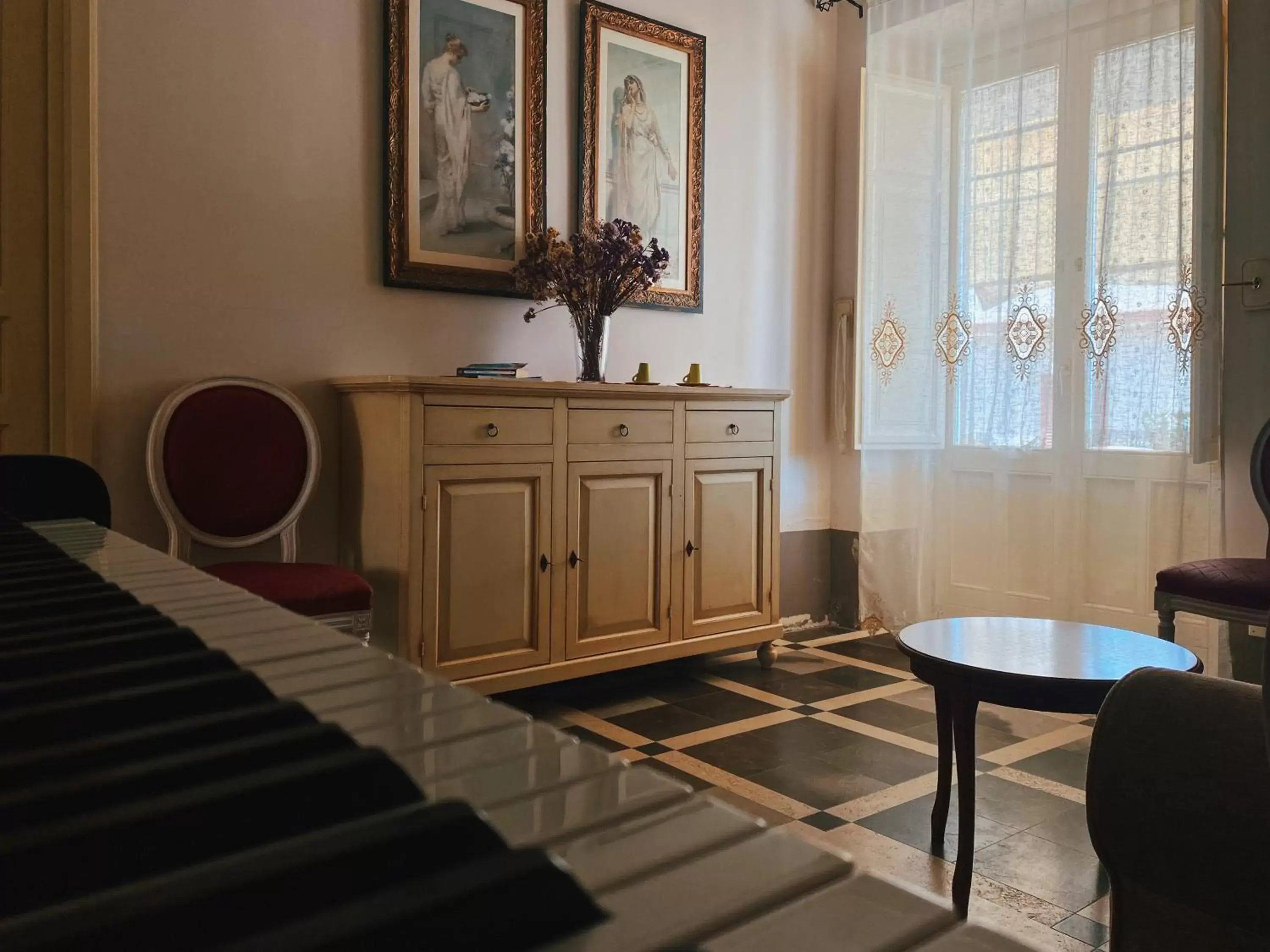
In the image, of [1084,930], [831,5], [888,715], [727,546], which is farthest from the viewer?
[831,5]

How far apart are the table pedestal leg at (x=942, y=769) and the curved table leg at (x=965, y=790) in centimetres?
6

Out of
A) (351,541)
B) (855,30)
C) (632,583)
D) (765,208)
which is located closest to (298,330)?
(351,541)

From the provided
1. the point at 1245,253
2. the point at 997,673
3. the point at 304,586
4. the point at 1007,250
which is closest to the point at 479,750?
the point at 997,673

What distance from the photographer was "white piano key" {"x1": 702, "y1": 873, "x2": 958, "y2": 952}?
20cm

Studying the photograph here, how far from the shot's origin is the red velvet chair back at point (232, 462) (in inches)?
110

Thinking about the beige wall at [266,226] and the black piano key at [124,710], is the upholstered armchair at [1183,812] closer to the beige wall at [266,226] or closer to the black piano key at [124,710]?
the black piano key at [124,710]

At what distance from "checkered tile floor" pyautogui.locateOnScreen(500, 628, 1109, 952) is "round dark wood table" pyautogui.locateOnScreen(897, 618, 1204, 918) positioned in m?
0.13

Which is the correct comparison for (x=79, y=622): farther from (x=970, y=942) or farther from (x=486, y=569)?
(x=486, y=569)

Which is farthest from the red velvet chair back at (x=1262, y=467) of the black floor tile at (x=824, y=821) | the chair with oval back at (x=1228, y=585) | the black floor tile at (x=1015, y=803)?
the black floor tile at (x=824, y=821)

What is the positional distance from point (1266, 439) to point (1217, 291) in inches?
24.3

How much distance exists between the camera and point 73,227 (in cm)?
276

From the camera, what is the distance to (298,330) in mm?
3146

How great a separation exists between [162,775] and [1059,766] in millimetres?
2951

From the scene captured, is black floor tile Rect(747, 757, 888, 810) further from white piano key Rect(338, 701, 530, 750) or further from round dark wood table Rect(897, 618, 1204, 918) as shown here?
white piano key Rect(338, 701, 530, 750)
